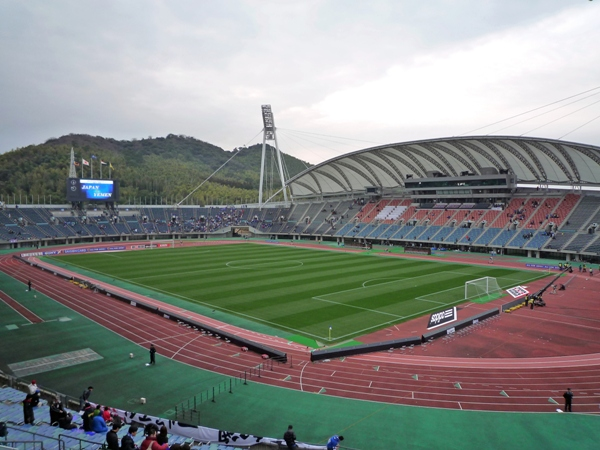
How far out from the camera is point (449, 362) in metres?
18.7

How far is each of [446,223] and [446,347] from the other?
5059cm

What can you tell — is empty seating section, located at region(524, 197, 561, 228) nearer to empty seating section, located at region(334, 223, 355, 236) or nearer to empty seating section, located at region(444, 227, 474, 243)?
empty seating section, located at region(444, 227, 474, 243)

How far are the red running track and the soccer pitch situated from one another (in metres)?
2.83

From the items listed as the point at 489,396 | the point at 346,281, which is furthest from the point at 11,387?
the point at 346,281

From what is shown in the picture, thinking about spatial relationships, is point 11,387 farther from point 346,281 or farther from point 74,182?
point 74,182

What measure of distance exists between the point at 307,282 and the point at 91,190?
2150 inches

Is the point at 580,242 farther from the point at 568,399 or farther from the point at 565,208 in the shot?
the point at 568,399

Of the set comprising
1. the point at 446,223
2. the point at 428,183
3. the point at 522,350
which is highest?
the point at 428,183

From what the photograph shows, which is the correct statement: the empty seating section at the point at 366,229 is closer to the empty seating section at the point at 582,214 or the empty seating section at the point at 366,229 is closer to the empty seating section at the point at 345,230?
the empty seating section at the point at 345,230

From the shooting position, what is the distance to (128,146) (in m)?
185

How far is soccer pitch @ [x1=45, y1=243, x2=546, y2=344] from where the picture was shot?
2630 centimetres

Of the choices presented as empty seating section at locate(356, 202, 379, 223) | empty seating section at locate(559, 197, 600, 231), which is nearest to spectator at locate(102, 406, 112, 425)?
empty seating section at locate(559, 197, 600, 231)

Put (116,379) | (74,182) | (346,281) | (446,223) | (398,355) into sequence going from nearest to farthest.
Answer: (116,379), (398,355), (346,281), (446,223), (74,182)

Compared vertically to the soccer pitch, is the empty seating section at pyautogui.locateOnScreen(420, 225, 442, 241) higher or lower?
higher
